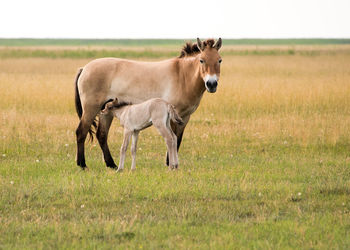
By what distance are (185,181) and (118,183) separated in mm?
910

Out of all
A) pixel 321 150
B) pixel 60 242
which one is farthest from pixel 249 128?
pixel 60 242

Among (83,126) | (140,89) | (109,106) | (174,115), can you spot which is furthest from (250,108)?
(174,115)

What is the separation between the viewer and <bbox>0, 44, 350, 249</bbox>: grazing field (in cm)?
579

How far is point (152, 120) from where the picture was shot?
29.3 ft

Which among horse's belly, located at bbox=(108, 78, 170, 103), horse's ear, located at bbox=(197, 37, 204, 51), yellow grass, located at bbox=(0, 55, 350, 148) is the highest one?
horse's ear, located at bbox=(197, 37, 204, 51)

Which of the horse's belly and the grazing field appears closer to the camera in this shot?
the grazing field

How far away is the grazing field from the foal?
0.36 meters

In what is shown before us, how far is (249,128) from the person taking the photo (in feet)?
46.1

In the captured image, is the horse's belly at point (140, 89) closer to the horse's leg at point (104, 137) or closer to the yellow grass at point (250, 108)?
the horse's leg at point (104, 137)

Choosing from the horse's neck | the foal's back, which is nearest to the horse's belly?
the horse's neck

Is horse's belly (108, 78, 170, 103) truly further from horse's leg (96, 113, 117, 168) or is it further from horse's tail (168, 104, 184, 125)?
horse's tail (168, 104, 184, 125)

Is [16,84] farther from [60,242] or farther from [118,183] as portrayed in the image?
[60,242]

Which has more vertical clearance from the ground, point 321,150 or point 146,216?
point 146,216

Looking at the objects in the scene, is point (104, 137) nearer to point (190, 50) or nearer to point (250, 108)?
point (190, 50)
